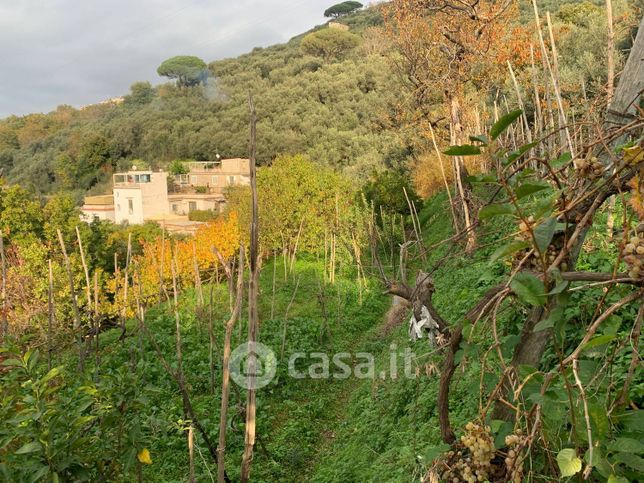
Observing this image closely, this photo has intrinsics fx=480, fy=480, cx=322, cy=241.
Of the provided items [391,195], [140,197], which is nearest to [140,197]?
[140,197]

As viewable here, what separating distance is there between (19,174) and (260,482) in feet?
127

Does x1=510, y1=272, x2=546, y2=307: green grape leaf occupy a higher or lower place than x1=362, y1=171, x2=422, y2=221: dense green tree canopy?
lower

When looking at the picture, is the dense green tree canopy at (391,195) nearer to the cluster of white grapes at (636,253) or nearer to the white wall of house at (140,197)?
the cluster of white grapes at (636,253)

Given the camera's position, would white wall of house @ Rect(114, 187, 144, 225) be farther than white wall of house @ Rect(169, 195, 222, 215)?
No

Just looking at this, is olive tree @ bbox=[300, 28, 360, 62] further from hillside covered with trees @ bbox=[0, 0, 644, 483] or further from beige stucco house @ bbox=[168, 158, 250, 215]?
hillside covered with trees @ bbox=[0, 0, 644, 483]

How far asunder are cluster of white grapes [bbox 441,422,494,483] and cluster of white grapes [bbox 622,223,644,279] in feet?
1.34

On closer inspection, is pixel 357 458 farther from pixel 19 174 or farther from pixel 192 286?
pixel 19 174

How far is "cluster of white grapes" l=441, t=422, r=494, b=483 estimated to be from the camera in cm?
93

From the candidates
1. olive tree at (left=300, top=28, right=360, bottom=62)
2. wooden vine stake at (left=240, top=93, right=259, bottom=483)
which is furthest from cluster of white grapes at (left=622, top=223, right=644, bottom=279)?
olive tree at (left=300, top=28, right=360, bottom=62)

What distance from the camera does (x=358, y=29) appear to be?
1494 inches

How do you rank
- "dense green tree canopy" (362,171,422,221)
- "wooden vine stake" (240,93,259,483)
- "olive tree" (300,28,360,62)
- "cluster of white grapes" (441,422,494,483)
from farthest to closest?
1. "olive tree" (300,28,360,62)
2. "dense green tree canopy" (362,171,422,221)
3. "wooden vine stake" (240,93,259,483)
4. "cluster of white grapes" (441,422,494,483)

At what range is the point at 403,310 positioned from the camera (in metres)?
6.08

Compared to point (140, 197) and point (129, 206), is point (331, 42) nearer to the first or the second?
point (140, 197)

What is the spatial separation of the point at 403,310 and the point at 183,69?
47.3 metres
